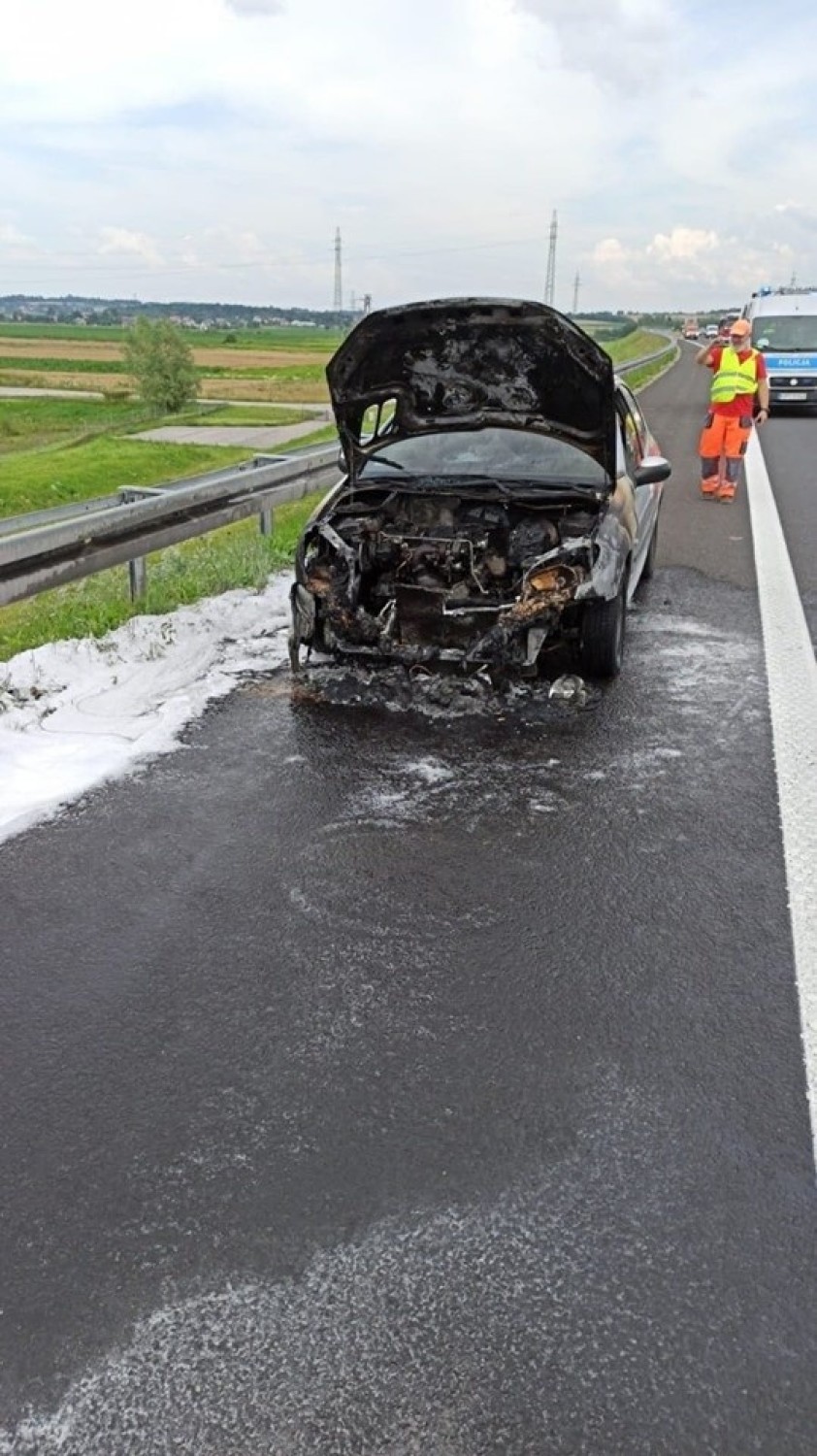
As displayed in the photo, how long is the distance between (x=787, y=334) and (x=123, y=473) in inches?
812

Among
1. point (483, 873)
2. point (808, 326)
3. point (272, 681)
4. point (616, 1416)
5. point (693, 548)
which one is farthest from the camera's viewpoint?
point (808, 326)

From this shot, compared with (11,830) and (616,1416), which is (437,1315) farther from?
(11,830)

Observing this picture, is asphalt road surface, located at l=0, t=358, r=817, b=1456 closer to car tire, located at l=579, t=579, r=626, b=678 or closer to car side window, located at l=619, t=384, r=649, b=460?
car tire, located at l=579, t=579, r=626, b=678

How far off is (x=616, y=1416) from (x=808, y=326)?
23.4m

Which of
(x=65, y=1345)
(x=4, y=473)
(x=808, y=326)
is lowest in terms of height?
(x=4, y=473)

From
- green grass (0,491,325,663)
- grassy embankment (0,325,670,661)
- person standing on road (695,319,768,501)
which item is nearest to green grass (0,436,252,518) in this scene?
grassy embankment (0,325,670,661)

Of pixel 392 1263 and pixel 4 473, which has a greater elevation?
pixel 392 1263

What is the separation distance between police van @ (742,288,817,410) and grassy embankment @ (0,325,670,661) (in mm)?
7828

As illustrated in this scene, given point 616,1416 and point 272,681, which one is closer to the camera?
point 616,1416

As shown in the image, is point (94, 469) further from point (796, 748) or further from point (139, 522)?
point (796, 748)

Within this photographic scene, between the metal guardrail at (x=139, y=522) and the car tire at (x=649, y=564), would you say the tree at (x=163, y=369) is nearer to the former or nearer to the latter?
the metal guardrail at (x=139, y=522)

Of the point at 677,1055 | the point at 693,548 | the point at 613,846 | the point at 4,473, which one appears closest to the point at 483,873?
the point at 613,846

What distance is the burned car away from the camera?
5621mm

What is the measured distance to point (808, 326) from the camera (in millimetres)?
22078
